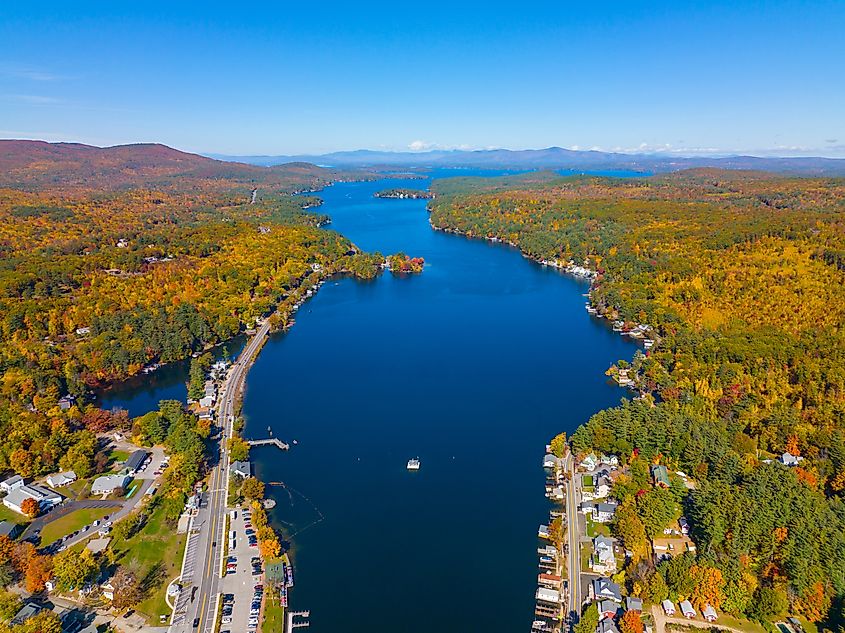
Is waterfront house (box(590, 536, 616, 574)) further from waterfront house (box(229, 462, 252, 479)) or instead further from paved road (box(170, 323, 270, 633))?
waterfront house (box(229, 462, 252, 479))

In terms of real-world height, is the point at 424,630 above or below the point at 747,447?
below

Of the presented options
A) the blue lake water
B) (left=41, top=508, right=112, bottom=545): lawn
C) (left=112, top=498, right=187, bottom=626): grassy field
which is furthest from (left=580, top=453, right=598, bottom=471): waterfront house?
(left=41, top=508, right=112, bottom=545): lawn

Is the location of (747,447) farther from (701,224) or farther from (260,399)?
(701,224)

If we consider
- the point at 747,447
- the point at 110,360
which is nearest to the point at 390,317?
the point at 110,360

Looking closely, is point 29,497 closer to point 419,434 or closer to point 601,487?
point 419,434

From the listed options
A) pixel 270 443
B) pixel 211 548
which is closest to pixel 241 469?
pixel 270 443

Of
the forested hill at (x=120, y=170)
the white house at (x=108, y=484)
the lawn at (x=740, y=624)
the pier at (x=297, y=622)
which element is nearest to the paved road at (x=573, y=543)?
the lawn at (x=740, y=624)
